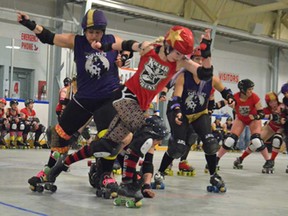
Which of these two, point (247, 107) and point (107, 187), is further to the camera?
point (247, 107)

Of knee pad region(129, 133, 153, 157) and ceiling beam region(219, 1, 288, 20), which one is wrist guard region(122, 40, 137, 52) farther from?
ceiling beam region(219, 1, 288, 20)

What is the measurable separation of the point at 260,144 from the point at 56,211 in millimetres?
4338

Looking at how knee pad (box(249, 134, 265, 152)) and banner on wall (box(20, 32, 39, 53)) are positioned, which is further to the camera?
banner on wall (box(20, 32, 39, 53))

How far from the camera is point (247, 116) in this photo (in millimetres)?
6984

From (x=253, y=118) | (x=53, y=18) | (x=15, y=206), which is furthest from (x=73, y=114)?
(x=53, y=18)

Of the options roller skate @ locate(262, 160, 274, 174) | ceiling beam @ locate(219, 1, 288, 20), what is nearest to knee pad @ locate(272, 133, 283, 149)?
roller skate @ locate(262, 160, 274, 174)

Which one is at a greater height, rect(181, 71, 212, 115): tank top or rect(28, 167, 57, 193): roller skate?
rect(181, 71, 212, 115): tank top

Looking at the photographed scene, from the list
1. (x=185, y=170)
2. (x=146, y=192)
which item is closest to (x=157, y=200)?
(x=146, y=192)

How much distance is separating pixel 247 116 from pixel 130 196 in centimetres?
395

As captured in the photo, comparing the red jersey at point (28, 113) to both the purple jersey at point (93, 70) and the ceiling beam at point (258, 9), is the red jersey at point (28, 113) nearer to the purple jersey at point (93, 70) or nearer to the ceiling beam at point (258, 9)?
the ceiling beam at point (258, 9)

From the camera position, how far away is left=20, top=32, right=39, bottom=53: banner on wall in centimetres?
1323

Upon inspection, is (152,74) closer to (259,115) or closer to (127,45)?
(127,45)

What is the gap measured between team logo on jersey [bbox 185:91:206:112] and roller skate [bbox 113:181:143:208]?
151 centimetres

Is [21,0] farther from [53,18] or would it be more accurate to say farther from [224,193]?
[224,193]
